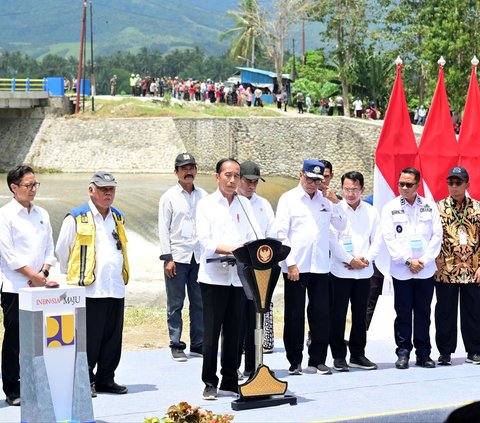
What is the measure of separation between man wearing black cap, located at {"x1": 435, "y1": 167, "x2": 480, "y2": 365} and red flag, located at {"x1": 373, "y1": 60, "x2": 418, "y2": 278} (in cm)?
177

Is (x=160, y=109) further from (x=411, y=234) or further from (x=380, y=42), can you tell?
(x=411, y=234)

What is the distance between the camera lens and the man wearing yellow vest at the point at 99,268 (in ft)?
24.4

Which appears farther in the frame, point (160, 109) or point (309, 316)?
point (160, 109)

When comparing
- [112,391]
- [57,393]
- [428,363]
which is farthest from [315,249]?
[57,393]

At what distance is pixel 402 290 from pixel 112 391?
2.50m

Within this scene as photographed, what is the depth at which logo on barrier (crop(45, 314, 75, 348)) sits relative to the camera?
244 inches

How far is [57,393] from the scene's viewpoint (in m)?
6.24

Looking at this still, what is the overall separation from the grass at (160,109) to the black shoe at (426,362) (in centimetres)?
4019

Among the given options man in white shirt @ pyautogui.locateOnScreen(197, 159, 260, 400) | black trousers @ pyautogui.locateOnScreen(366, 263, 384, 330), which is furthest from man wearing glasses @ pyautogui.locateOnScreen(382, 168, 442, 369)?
man in white shirt @ pyautogui.locateOnScreen(197, 159, 260, 400)

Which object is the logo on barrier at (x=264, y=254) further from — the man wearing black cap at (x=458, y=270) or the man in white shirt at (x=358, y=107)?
the man in white shirt at (x=358, y=107)

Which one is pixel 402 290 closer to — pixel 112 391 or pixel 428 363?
pixel 428 363

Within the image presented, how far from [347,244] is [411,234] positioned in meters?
0.51

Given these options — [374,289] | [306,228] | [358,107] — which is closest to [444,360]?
[374,289]

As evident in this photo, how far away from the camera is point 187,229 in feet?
29.6
